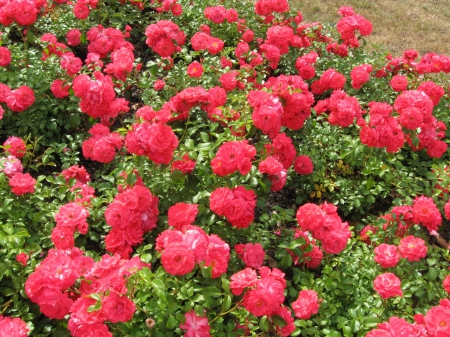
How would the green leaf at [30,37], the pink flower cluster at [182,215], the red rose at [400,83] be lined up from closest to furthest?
1. the pink flower cluster at [182,215]
2. the red rose at [400,83]
3. the green leaf at [30,37]

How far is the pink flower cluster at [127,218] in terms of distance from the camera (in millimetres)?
1891

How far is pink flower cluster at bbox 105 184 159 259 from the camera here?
6.20 feet

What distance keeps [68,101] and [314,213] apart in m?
1.81

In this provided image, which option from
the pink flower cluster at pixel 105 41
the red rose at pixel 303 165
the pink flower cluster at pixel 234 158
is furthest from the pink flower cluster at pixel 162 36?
the pink flower cluster at pixel 234 158

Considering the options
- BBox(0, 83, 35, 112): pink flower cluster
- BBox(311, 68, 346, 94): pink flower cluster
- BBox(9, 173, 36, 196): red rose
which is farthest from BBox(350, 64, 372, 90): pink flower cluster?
BBox(9, 173, 36, 196): red rose

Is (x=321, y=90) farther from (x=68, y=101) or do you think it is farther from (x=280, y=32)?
(x=68, y=101)

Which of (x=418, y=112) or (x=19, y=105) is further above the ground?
(x=418, y=112)

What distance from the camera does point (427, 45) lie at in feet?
18.1

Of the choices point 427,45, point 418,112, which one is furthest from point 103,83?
point 427,45

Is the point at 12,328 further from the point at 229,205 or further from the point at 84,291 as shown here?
the point at 229,205

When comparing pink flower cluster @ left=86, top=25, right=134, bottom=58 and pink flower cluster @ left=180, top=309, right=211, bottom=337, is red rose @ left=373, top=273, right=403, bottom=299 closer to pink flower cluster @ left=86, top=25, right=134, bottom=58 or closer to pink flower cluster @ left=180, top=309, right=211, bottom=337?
pink flower cluster @ left=180, top=309, right=211, bottom=337

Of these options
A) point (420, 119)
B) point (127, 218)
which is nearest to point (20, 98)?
point (127, 218)

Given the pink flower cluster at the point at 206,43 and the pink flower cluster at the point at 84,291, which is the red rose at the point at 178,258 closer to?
the pink flower cluster at the point at 84,291

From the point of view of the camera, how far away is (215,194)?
187 centimetres
